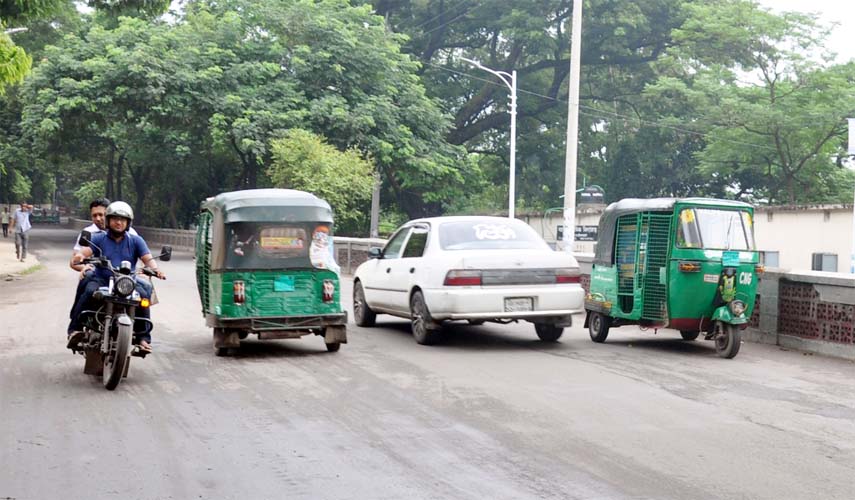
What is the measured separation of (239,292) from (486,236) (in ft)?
11.6

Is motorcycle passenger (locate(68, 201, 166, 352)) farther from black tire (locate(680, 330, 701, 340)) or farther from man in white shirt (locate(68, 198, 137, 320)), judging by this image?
black tire (locate(680, 330, 701, 340))

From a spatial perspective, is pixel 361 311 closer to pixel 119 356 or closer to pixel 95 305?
pixel 95 305

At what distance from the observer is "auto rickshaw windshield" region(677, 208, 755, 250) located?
12906mm

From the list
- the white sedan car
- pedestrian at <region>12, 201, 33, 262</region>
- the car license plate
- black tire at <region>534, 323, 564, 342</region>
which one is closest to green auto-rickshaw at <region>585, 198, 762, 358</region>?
black tire at <region>534, 323, 564, 342</region>

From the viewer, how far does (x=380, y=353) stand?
12438mm

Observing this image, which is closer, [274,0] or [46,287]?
[46,287]

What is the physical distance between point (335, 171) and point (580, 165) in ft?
81.7

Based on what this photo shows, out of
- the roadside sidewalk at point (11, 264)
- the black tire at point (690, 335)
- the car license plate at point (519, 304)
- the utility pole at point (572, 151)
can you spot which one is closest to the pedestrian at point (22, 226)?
the roadside sidewalk at point (11, 264)

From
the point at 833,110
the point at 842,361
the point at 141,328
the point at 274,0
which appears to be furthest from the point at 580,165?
the point at 141,328

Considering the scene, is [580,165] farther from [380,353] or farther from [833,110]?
[380,353]

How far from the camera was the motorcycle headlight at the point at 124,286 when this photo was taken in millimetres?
9398

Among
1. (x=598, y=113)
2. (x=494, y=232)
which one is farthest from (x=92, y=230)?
(x=598, y=113)

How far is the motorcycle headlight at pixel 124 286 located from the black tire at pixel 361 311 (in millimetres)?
6574

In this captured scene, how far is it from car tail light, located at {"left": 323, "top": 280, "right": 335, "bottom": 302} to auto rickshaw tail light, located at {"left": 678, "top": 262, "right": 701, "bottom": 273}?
439 cm
